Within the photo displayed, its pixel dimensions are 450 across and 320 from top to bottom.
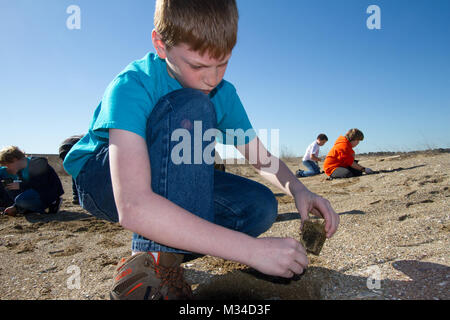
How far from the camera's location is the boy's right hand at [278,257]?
2.73 ft

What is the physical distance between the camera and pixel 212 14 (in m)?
1.05

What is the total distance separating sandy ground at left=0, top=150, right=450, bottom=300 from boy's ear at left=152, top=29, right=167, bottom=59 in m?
1.02

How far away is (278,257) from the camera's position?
2.77 feet

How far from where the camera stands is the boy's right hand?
32.8 inches

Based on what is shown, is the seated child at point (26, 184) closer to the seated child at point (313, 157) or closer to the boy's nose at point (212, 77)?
the boy's nose at point (212, 77)

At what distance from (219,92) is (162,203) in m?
0.82

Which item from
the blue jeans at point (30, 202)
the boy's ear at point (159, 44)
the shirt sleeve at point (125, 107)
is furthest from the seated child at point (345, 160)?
the shirt sleeve at point (125, 107)

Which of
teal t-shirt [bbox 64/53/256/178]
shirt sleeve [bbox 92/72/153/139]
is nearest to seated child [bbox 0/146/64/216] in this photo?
teal t-shirt [bbox 64/53/256/178]

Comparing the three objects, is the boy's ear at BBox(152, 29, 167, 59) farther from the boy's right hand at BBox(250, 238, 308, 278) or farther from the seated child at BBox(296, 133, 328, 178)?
the seated child at BBox(296, 133, 328, 178)

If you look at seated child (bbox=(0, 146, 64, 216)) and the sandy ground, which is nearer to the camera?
the sandy ground

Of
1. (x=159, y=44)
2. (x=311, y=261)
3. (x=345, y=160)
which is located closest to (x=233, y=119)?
(x=159, y=44)

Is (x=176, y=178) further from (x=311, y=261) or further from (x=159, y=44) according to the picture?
(x=311, y=261)
